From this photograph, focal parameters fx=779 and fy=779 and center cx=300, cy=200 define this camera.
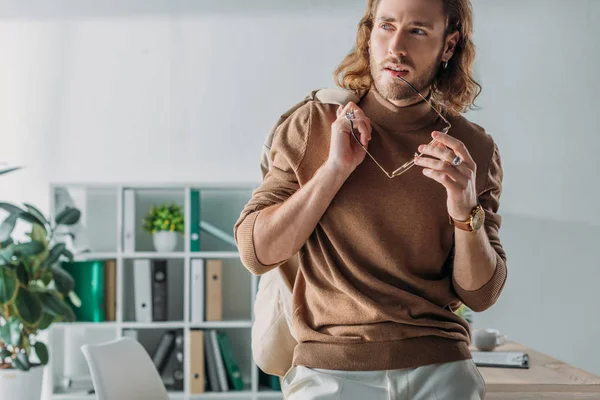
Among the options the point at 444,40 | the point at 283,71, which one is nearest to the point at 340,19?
the point at 283,71

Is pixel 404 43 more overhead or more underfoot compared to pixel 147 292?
more overhead

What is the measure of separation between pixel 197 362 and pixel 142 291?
492 mm

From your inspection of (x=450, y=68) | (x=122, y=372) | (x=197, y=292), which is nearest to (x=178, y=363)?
(x=197, y=292)

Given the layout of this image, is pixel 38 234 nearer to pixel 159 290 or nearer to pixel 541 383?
pixel 159 290

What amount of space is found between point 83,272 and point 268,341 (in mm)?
2959

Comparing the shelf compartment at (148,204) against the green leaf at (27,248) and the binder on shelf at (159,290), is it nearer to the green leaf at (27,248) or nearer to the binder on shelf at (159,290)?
the binder on shelf at (159,290)

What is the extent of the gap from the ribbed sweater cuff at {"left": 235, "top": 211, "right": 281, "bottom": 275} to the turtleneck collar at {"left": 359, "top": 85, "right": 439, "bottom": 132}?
11.0 inches

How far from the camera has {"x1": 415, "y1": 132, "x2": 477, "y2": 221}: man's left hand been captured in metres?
1.14

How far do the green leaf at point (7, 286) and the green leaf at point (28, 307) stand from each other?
0.04 meters

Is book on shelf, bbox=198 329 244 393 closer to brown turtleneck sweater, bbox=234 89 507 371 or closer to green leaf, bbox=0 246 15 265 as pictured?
green leaf, bbox=0 246 15 265

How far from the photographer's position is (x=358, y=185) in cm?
126

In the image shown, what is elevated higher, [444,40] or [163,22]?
[163,22]

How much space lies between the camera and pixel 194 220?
14.0ft

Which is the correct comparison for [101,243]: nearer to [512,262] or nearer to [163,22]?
[163,22]
